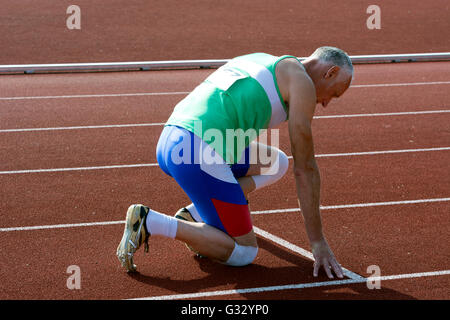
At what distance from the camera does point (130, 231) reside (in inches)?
155

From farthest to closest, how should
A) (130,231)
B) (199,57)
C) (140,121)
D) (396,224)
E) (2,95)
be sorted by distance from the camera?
(199,57)
(2,95)
(140,121)
(396,224)
(130,231)

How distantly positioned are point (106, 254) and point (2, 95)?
6.49 m

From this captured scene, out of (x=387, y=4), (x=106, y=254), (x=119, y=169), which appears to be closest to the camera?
(x=106, y=254)

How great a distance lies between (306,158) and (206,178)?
0.63m

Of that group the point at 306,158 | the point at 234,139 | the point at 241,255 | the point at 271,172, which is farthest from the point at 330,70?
the point at 241,255

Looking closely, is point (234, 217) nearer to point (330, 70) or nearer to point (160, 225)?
point (160, 225)

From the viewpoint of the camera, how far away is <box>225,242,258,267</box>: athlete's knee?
4.12 m

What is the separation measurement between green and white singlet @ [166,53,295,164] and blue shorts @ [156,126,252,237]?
0.06 m

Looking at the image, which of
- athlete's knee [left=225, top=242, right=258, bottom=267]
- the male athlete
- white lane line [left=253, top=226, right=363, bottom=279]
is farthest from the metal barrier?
athlete's knee [left=225, top=242, right=258, bottom=267]

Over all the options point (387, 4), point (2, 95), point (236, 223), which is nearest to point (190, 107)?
point (236, 223)

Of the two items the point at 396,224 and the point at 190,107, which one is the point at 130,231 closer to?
the point at 190,107

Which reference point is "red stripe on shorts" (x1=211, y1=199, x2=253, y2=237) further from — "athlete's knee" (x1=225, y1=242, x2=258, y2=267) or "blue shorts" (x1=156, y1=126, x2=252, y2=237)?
"athlete's knee" (x1=225, y1=242, x2=258, y2=267)
